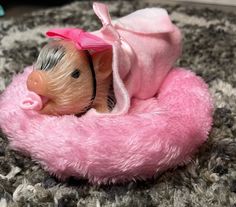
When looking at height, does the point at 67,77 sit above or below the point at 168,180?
above

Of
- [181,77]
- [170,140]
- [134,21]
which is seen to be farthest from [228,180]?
[134,21]

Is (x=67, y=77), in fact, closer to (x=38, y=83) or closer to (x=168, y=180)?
(x=38, y=83)

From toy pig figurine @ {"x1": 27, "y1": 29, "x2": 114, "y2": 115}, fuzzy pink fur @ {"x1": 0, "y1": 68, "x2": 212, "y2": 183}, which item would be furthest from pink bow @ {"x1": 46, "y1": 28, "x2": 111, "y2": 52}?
fuzzy pink fur @ {"x1": 0, "y1": 68, "x2": 212, "y2": 183}

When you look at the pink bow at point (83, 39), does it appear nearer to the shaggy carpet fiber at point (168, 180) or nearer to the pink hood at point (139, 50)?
the pink hood at point (139, 50)

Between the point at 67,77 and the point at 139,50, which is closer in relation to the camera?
the point at 67,77

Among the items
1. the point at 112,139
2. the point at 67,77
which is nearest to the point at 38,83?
the point at 67,77

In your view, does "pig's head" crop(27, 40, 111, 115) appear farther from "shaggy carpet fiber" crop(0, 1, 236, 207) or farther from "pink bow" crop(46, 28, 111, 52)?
"shaggy carpet fiber" crop(0, 1, 236, 207)

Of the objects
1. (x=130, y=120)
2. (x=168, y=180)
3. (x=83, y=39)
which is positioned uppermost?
(x=83, y=39)

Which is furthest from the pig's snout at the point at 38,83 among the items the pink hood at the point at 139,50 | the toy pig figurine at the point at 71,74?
the pink hood at the point at 139,50
